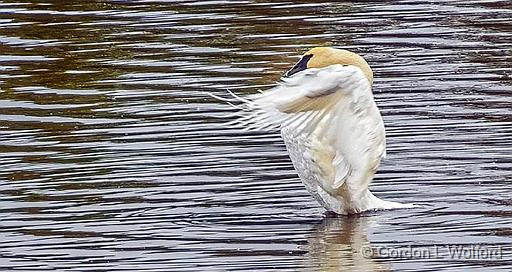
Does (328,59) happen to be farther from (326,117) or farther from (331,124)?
(326,117)

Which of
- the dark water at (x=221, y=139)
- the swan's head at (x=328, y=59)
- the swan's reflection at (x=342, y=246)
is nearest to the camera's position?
the swan's reflection at (x=342, y=246)

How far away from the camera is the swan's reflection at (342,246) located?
30.5 feet

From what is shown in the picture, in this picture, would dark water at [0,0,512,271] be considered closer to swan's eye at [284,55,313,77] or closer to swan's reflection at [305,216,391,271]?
swan's reflection at [305,216,391,271]

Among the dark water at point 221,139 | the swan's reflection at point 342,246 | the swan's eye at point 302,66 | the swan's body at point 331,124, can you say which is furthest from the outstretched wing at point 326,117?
the swan's eye at point 302,66

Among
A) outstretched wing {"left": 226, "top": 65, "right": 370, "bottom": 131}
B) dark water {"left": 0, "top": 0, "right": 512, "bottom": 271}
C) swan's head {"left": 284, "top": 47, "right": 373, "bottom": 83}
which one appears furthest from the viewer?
swan's head {"left": 284, "top": 47, "right": 373, "bottom": 83}

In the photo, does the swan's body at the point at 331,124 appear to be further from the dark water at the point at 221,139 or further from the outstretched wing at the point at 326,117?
the dark water at the point at 221,139

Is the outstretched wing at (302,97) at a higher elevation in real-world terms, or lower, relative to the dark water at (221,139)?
higher

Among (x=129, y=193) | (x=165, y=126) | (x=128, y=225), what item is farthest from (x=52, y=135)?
(x=128, y=225)

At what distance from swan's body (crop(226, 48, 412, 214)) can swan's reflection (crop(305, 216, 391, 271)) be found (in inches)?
6.9

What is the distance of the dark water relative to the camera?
9898 millimetres

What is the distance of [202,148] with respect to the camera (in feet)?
41.4

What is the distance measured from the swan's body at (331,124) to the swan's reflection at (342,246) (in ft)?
0.58

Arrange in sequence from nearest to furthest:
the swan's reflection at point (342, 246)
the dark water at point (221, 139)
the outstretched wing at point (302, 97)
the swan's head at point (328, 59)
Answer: the swan's reflection at point (342, 246), the dark water at point (221, 139), the outstretched wing at point (302, 97), the swan's head at point (328, 59)

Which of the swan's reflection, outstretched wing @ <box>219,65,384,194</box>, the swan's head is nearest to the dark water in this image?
the swan's reflection
